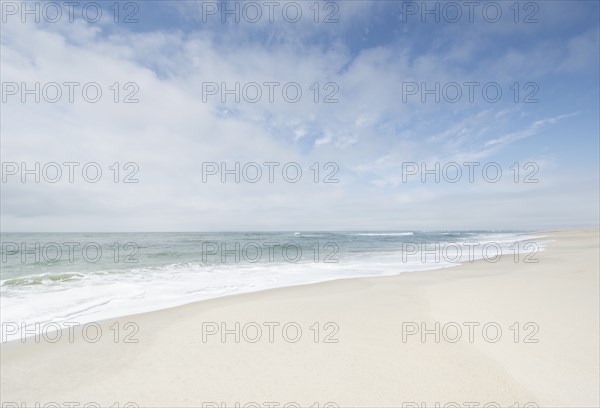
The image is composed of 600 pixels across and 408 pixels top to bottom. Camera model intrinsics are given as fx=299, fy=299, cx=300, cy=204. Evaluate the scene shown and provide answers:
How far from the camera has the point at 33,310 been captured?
6820 mm

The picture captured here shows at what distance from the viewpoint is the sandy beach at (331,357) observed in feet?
10.5

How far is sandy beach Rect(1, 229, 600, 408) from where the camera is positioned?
3201 millimetres

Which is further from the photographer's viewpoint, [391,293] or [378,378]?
[391,293]

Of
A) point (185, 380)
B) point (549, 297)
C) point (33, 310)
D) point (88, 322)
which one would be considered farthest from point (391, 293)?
point (33, 310)

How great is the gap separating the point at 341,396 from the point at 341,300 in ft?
13.6

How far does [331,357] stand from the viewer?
4020 mm

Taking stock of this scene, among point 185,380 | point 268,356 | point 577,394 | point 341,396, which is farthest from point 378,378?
point 185,380

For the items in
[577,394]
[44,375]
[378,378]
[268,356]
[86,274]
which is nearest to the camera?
[577,394]

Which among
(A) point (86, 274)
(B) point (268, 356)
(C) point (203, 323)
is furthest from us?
(A) point (86, 274)

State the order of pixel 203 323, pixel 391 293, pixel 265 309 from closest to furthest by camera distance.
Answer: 1. pixel 203 323
2. pixel 265 309
3. pixel 391 293

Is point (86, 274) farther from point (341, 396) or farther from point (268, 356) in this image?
point (341, 396)

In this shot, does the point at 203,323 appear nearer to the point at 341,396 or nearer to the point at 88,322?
the point at 88,322

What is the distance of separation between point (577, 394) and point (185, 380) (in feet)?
14.0

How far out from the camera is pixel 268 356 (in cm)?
409
